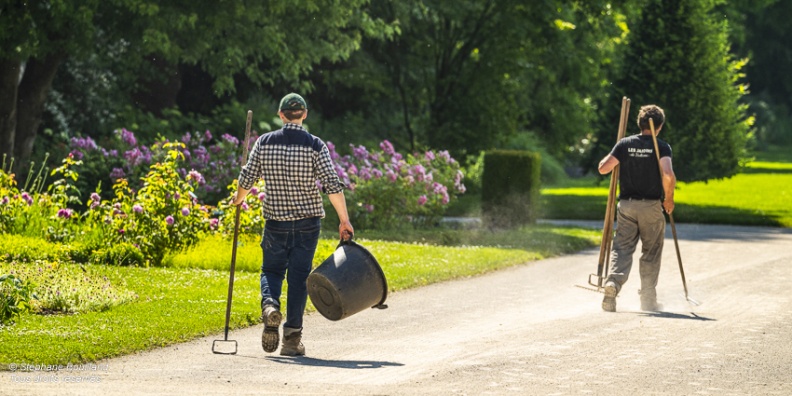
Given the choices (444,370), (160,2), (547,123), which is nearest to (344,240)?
(444,370)

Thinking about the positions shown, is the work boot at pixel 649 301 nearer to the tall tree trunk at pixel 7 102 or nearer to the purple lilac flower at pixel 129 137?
the purple lilac flower at pixel 129 137

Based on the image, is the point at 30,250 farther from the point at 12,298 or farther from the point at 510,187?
the point at 510,187

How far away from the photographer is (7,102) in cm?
2258

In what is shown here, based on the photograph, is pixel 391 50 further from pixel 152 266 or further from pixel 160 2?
pixel 152 266

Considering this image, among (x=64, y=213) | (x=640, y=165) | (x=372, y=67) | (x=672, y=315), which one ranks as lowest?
(x=672, y=315)

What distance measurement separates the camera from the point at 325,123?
113 feet

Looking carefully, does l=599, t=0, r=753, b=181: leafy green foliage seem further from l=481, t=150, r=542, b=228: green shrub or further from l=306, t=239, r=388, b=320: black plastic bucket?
l=306, t=239, r=388, b=320: black plastic bucket

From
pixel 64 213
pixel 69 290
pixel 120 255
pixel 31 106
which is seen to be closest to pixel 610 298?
pixel 69 290

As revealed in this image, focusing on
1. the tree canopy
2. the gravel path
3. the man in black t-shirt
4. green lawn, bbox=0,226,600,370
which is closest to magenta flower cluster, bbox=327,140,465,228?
green lawn, bbox=0,226,600,370

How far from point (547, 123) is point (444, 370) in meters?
36.9

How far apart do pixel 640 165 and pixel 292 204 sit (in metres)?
4.14

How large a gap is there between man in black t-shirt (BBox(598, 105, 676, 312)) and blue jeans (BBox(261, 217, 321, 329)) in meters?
3.68

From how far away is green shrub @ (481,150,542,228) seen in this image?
73.6ft

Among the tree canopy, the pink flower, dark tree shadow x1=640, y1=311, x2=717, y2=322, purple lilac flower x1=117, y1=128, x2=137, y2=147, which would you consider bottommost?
dark tree shadow x1=640, y1=311, x2=717, y2=322
